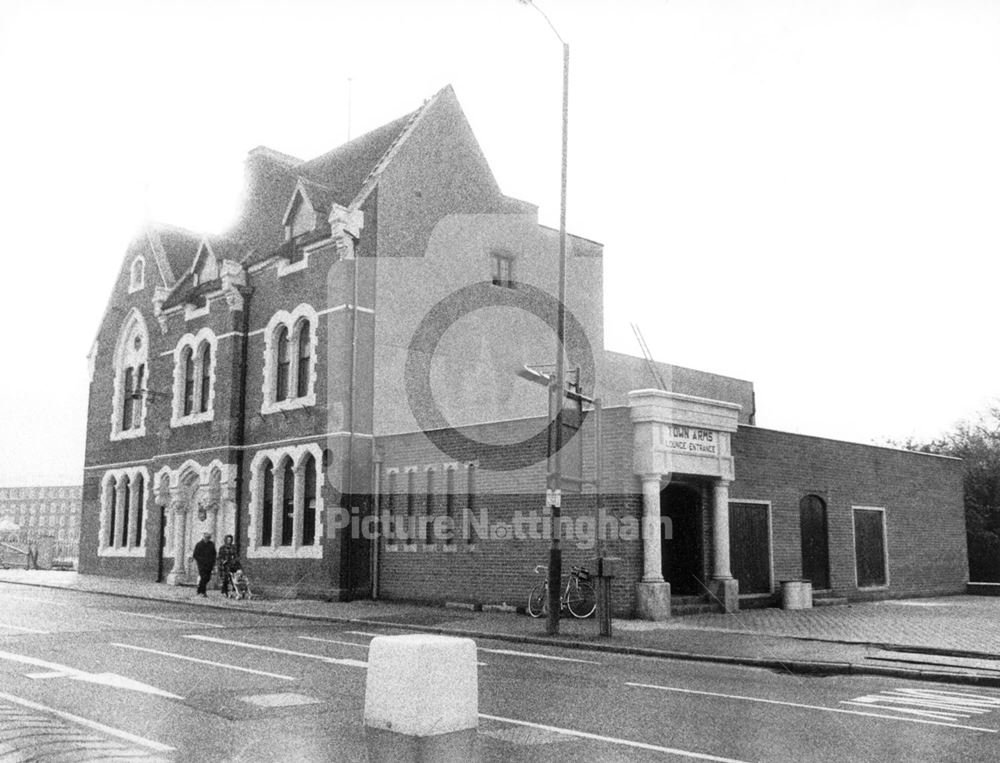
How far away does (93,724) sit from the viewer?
8.30m

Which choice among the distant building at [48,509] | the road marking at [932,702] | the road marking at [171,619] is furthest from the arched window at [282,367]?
the distant building at [48,509]

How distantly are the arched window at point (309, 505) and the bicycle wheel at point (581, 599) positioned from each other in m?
9.02

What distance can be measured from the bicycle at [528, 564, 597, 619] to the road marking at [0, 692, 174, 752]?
40.9 feet

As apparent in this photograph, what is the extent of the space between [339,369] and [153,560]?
11.1m

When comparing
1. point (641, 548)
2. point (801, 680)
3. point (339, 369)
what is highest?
point (339, 369)

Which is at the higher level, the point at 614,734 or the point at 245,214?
the point at 245,214

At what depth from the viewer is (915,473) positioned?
2947 cm

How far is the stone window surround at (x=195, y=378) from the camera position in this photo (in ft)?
101

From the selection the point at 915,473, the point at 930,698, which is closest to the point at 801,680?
the point at 930,698

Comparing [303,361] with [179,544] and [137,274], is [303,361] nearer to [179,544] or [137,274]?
[179,544]

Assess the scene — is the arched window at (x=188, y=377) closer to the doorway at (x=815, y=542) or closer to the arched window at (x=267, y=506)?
the arched window at (x=267, y=506)

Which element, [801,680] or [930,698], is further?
[801,680]

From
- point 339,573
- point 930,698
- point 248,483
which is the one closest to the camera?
point 930,698

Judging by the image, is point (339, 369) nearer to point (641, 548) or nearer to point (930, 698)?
point (641, 548)
